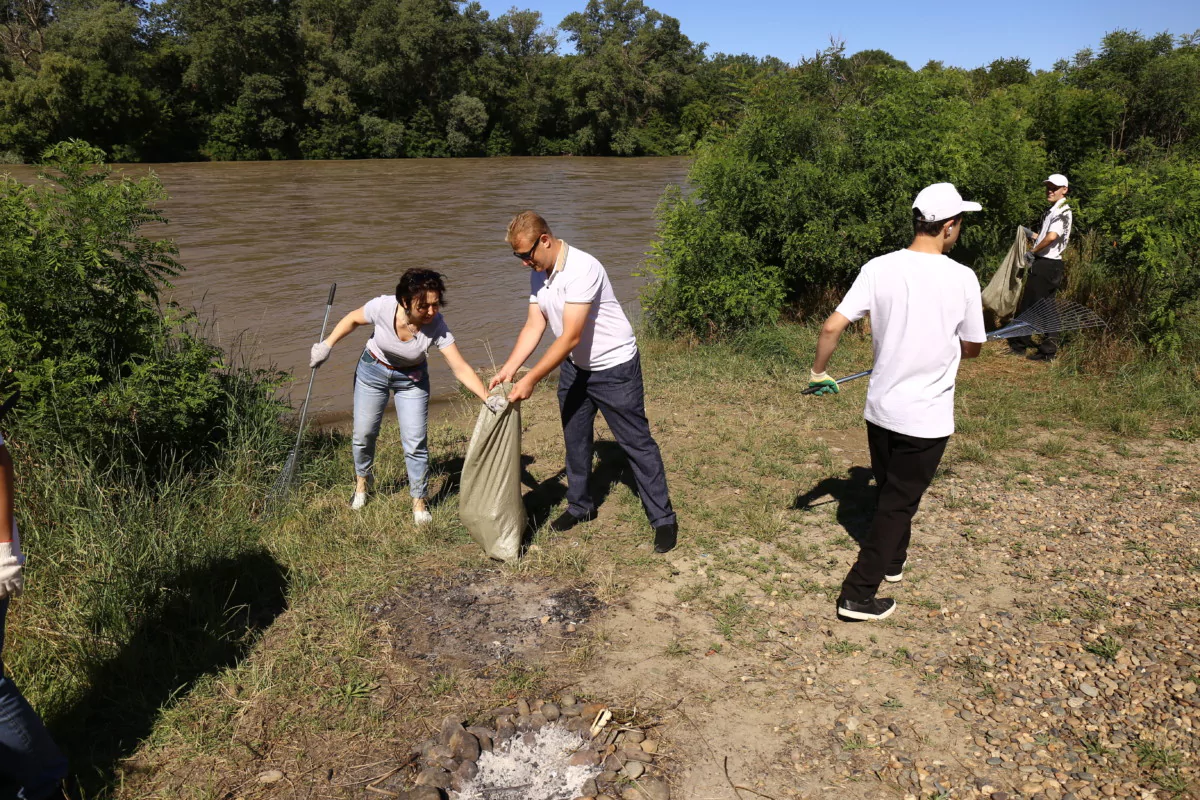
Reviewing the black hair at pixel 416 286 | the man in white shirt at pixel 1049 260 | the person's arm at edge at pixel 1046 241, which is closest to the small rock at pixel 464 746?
the black hair at pixel 416 286

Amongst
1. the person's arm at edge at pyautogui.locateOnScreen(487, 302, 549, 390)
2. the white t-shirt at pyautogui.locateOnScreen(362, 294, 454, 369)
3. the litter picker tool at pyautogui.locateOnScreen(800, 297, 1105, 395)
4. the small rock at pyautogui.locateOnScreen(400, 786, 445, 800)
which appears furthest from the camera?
the litter picker tool at pyautogui.locateOnScreen(800, 297, 1105, 395)

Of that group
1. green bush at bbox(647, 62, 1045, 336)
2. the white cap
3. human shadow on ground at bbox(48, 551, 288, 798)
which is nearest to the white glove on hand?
human shadow on ground at bbox(48, 551, 288, 798)

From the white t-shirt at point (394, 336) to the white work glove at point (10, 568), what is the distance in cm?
243

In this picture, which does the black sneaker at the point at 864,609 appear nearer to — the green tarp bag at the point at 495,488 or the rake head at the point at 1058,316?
the green tarp bag at the point at 495,488

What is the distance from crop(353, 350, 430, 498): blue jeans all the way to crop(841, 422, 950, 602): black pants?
7.89 feet

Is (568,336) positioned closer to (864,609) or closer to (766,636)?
(766,636)

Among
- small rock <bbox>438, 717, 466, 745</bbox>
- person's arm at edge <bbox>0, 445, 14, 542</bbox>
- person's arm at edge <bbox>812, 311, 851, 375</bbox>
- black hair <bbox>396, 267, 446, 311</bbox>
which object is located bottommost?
small rock <bbox>438, 717, 466, 745</bbox>

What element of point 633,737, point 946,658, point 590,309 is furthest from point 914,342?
Answer: point 633,737

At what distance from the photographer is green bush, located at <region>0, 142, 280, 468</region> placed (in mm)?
4223

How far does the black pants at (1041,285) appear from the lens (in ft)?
25.2

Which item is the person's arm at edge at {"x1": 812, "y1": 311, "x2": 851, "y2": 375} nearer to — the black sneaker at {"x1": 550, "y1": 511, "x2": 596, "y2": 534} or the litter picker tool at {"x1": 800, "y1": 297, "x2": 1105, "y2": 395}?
the black sneaker at {"x1": 550, "y1": 511, "x2": 596, "y2": 534}

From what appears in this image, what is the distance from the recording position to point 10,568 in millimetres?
2217

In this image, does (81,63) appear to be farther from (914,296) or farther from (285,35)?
(914,296)

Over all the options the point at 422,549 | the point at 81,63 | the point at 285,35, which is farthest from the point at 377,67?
the point at 422,549
